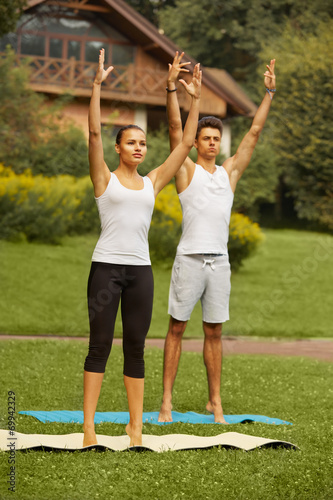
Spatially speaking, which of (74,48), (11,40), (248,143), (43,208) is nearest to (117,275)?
(248,143)

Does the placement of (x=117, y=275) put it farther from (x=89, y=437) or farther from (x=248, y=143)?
(x=248, y=143)

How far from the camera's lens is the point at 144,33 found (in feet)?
75.7

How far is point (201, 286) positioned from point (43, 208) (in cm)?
1063

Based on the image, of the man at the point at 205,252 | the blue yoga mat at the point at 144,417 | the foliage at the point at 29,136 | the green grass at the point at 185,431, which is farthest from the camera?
the foliage at the point at 29,136

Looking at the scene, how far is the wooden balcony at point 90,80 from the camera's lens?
76.2ft

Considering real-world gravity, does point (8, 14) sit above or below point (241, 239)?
above

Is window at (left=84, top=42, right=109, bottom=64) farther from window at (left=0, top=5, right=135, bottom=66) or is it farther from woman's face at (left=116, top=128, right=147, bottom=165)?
woman's face at (left=116, top=128, right=147, bottom=165)

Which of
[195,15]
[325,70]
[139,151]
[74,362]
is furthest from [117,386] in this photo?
[195,15]

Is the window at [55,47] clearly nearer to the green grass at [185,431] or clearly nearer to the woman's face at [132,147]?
the green grass at [185,431]

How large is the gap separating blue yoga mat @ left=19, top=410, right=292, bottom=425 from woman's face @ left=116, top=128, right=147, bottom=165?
204 centimetres

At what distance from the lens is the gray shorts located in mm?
5996

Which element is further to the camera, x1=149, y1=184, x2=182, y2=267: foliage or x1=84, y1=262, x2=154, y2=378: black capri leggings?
x1=149, y1=184, x2=182, y2=267: foliage

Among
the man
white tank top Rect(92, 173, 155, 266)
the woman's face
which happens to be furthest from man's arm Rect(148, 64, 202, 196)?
the man

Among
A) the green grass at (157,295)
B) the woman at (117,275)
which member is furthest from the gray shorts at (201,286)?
the green grass at (157,295)
